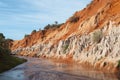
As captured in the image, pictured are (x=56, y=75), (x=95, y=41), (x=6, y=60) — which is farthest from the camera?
(x=95, y=41)

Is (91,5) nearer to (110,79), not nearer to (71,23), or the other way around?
(71,23)

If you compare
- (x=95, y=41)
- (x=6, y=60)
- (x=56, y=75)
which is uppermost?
(x=95, y=41)

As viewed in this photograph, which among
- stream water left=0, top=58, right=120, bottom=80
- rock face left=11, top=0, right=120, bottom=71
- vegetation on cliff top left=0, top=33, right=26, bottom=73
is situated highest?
rock face left=11, top=0, right=120, bottom=71

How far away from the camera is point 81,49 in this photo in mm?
94062

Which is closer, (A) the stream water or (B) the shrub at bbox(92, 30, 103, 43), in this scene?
(A) the stream water

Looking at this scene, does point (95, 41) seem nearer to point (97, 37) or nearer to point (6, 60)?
point (97, 37)

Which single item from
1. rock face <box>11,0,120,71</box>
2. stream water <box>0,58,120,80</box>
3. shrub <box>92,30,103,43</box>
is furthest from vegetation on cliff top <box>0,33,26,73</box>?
shrub <box>92,30,103,43</box>

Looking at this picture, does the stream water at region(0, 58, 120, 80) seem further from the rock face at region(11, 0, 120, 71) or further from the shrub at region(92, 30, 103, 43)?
the shrub at region(92, 30, 103, 43)

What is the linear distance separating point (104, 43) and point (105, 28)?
10.1 metres

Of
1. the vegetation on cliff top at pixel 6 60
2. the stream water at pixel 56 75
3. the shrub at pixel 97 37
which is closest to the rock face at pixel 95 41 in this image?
Result: the shrub at pixel 97 37

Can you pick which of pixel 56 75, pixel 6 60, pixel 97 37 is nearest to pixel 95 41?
pixel 97 37

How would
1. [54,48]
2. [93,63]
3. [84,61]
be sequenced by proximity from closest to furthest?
[93,63], [84,61], [54,48]

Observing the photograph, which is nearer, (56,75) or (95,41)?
(56,75)

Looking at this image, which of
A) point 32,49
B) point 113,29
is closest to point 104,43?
point 113,29
